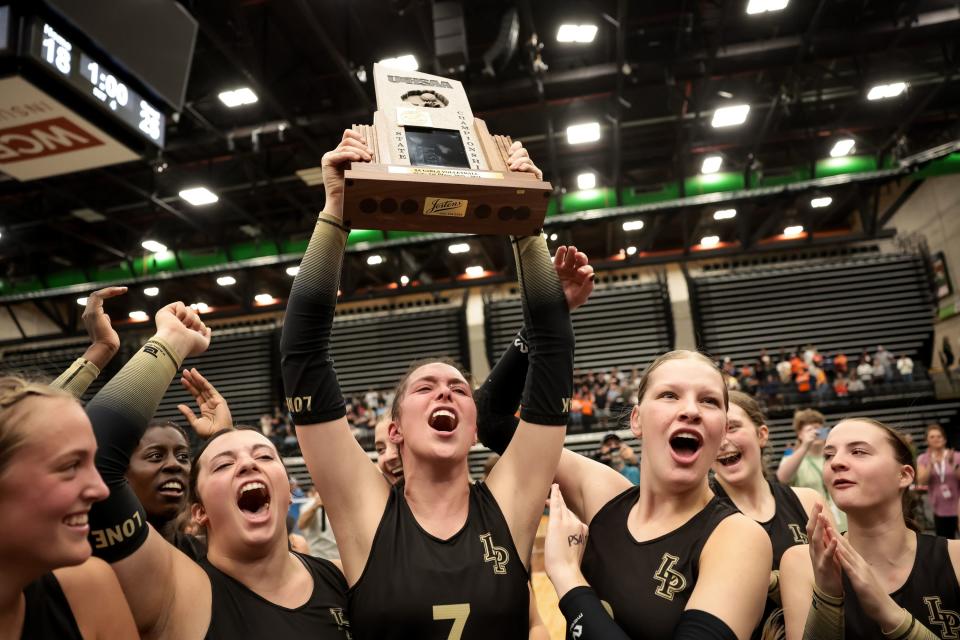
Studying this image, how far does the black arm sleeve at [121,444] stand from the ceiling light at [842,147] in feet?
42.7

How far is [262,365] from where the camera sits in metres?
16.2

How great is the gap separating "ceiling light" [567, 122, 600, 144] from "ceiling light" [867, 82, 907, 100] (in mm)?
4256

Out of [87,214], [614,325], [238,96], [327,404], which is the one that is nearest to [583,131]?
[238,96]

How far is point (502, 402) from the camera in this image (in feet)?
6.97

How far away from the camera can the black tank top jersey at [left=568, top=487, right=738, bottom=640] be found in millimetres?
1563

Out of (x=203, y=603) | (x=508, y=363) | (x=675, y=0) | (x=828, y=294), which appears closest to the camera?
(x=203, y=603)

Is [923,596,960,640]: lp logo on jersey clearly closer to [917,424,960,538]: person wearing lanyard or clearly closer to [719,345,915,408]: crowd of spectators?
[917,424,960,538]: person wearing lanyard

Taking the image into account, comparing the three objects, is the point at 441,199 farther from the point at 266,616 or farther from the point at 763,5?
the point at 763,5

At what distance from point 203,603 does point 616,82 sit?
368 inches

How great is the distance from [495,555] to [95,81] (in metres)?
4.10

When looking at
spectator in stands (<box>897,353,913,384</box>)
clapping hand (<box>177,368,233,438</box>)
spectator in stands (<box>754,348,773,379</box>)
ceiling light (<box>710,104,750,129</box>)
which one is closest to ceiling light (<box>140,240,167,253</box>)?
ceiling light (<box>710,104,750,129</box>)

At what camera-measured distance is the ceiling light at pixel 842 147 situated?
38.5 feet

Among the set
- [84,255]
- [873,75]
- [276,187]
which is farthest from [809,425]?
[84,255]

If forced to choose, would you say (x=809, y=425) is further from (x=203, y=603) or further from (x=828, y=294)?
(x=828, y=294)
